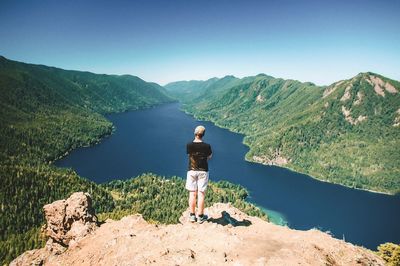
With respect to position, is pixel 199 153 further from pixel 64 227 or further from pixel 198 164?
pixel 64 227

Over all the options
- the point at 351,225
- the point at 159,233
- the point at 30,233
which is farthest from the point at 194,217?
the point at 351,225

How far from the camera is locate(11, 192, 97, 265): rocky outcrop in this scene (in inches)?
1141

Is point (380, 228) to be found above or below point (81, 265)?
Result: below

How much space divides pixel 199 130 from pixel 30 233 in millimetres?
150838

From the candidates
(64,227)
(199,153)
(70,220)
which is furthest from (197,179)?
(64,227)

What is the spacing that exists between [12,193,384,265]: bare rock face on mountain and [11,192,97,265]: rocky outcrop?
1.10 feet

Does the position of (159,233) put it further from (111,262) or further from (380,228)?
(380,228)

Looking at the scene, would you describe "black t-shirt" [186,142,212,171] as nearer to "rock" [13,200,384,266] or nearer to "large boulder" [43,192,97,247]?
"rock" [13,200,384,266]

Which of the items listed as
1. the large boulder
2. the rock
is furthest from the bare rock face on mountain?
the large boulder

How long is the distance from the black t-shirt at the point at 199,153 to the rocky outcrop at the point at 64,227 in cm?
1401

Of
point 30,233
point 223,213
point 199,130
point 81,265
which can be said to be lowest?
point 30,233

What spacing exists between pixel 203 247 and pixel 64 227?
17.6 m

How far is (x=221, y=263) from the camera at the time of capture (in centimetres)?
1811

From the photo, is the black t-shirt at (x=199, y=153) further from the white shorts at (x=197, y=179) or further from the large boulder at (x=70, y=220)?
the large boulder at (x=70, y=220)
